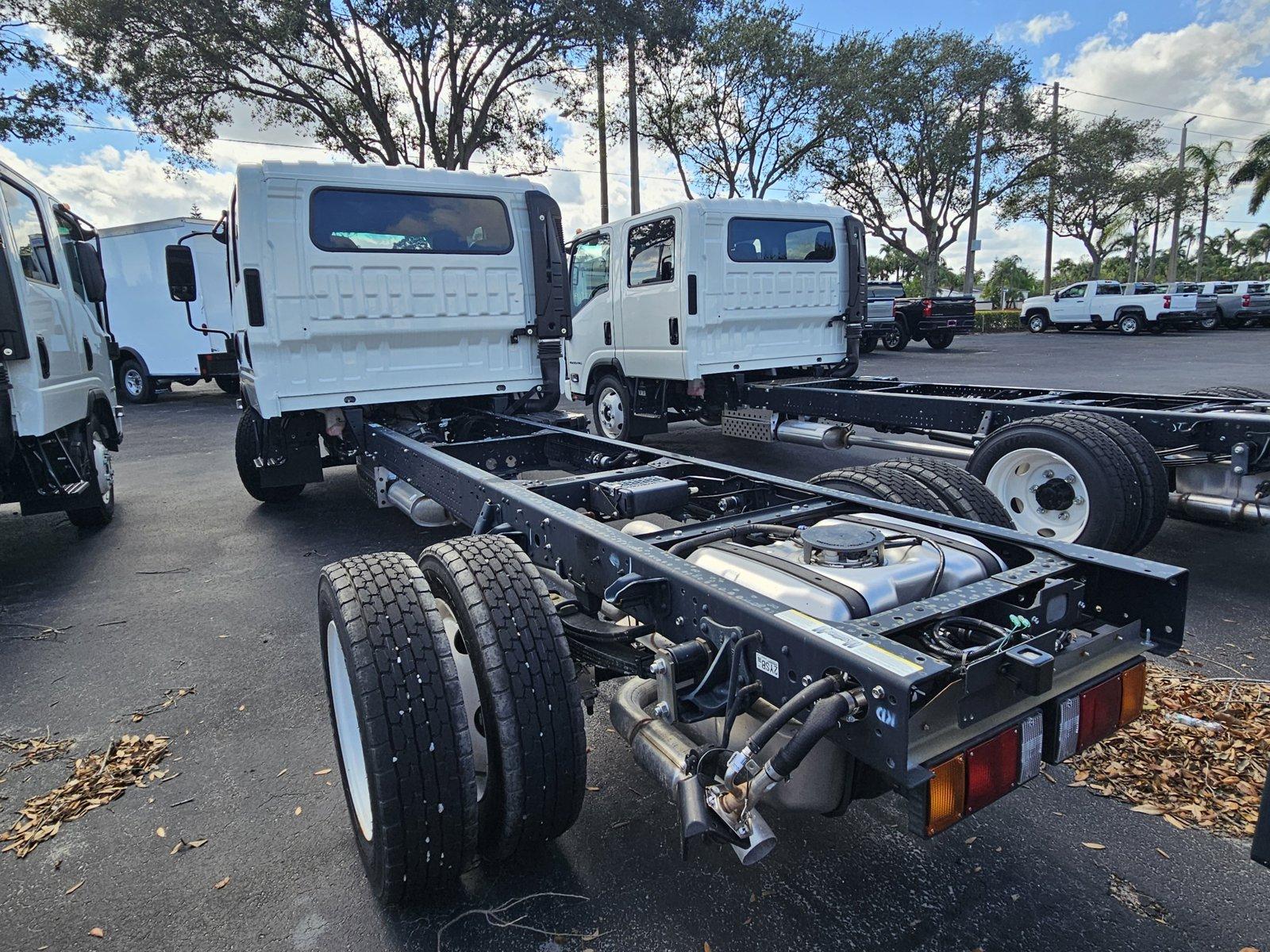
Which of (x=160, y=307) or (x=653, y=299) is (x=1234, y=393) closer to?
(x=653, y=299)

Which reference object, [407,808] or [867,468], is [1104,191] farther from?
[407,808]

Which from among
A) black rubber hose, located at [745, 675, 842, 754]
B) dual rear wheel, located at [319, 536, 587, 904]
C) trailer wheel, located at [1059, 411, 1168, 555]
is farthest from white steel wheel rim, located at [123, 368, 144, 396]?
black rubber hose, located at [745, 675, 842, 754]

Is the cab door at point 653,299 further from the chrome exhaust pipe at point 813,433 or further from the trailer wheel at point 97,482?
the trailer wheel at point 97,482

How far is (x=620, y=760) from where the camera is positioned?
9.24 ft

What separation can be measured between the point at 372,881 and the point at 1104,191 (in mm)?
41795

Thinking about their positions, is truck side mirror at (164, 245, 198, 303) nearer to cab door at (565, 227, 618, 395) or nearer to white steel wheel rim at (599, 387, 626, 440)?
cab door at (565, 227, 618, 395)

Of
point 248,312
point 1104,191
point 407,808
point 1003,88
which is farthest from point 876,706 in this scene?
point 1104,191

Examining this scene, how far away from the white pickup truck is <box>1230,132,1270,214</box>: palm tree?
17454 mm

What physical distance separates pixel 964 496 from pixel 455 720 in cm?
203

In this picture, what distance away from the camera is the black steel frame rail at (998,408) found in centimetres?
423

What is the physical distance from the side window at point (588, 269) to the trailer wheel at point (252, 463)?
3.53m

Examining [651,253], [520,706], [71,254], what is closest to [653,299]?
[651,253]

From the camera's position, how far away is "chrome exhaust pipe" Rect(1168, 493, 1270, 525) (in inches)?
165

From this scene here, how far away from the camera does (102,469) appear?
600cm
